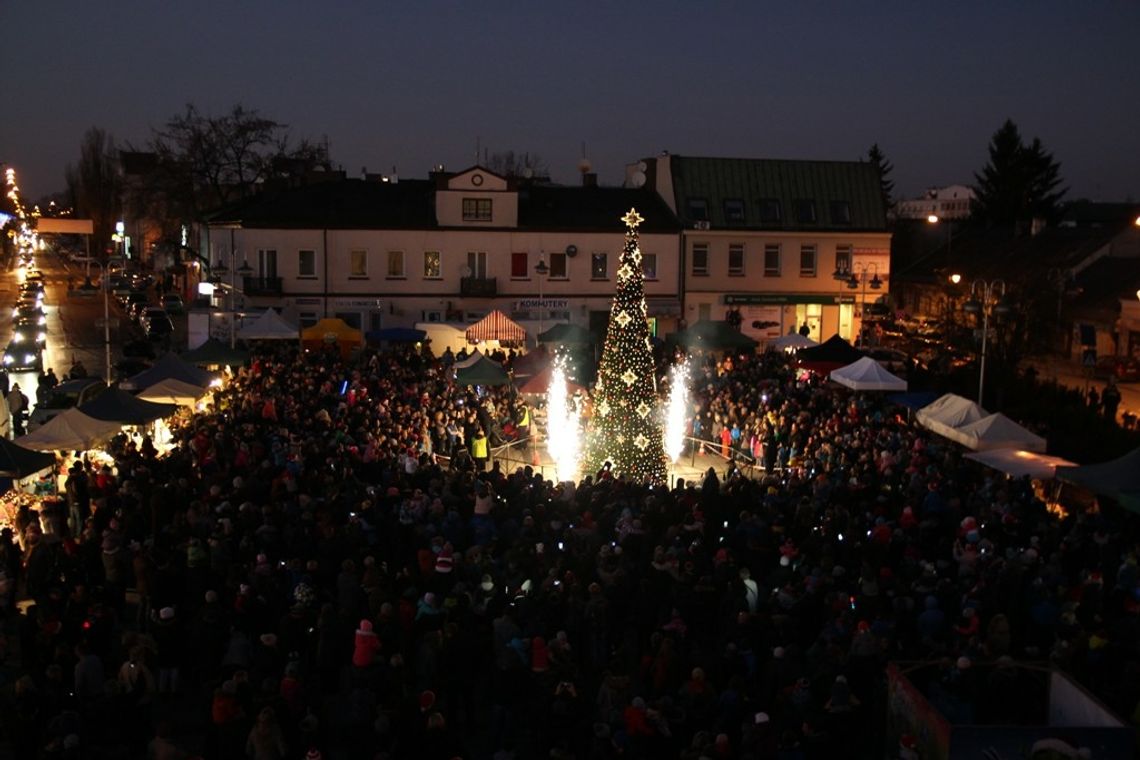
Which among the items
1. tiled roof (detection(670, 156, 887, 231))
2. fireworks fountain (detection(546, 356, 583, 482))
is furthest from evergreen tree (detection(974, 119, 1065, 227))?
fireworks fountain (detection(546, 356, 583, 482))

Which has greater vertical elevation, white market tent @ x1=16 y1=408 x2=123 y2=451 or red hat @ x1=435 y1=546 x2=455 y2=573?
white market tent @ x1=16 y1=408 x2=123 y2=451

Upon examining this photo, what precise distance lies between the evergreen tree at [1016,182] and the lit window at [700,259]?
28092 millimetres

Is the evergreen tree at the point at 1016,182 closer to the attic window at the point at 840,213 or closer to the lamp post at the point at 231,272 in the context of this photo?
the attic window at the point at 840,213

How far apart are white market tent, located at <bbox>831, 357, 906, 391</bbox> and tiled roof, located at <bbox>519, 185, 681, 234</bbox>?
1748 cm

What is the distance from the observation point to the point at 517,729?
11734mm

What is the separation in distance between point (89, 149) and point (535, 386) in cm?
9666

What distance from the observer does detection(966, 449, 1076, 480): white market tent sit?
18.2 metres

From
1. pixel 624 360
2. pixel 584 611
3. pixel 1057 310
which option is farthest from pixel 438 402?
pixel 1057 310

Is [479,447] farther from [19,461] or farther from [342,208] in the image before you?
[342,208]

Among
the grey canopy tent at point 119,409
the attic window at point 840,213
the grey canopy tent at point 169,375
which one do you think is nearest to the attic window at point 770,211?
the attic window at point 840,213

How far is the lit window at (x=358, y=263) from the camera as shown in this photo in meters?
40.1

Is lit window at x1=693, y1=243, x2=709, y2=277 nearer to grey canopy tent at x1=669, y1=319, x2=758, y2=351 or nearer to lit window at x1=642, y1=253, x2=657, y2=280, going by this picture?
lit window at x1=642, y1=253, x2=657, y2=280

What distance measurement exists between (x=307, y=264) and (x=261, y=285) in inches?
68.9

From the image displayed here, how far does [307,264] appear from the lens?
131 feet
